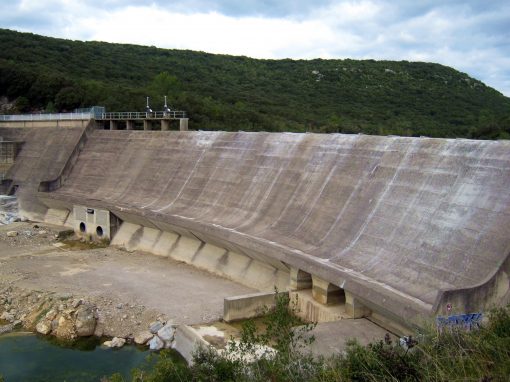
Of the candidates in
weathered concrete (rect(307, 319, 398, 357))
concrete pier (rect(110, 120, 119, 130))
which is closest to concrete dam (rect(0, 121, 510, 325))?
weathered concrete (rect(307, 319, 398, 357))

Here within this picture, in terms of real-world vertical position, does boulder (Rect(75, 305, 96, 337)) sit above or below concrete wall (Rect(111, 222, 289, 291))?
below

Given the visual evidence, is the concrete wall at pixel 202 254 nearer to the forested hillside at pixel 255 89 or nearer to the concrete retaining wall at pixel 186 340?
the concrete retaining wall at pixel 186 340

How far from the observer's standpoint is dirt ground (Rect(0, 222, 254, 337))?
1869cm

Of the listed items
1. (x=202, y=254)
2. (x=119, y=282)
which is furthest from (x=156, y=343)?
(x=202, y=254)

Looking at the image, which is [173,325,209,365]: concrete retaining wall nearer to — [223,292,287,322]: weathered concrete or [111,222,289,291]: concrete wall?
[223,292,287,322]: weathered concrete

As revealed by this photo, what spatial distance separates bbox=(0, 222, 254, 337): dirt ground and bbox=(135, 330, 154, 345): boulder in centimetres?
41

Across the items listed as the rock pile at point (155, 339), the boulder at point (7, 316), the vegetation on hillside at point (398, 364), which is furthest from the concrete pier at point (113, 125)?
the vegetation on hillside at point (398, 364)

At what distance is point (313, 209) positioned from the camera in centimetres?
2102

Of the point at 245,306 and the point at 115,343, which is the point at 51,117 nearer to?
Answer: the point at 115,343

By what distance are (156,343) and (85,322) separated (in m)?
2.75

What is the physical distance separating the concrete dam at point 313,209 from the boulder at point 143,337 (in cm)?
507

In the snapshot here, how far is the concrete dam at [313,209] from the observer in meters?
14.6

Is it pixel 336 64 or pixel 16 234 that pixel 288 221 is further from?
pixel 336 64

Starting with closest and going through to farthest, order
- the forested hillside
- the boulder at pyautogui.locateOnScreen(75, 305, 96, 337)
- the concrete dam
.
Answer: the concrete dam → the boulder at pyautogui.locateOnScreen(75, 305, 96, 337) → the forested hillside
